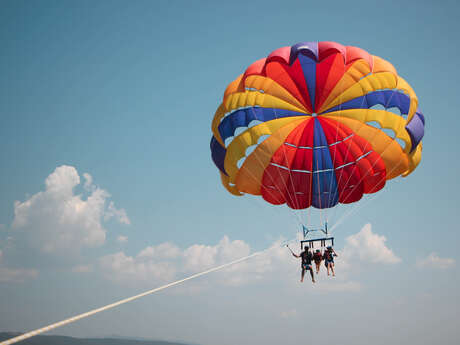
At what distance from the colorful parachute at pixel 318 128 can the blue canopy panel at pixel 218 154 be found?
1.4 inches

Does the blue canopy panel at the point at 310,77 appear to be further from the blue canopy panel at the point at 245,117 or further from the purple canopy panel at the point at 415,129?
the purple canopy panel at the point at 415,129

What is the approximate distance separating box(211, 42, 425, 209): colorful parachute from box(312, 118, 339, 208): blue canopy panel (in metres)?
0.04

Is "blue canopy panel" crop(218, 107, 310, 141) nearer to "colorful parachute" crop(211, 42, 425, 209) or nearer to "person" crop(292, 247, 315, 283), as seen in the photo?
"colorful parachute" crop(211, 42, 425, 209)

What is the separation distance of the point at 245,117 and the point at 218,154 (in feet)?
5.61

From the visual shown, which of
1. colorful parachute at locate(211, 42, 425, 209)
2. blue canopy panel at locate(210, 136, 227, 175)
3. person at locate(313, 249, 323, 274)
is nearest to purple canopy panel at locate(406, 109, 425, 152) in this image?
colorful parachute at locate(211, 42, 425, 209)

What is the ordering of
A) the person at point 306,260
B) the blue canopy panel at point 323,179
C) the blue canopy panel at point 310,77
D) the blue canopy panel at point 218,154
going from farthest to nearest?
the blue canopy panel at point 323,179 → the blue canopy panel at point 218,154 → the blue canopy panel at point 310,77 → the person at point 306,260

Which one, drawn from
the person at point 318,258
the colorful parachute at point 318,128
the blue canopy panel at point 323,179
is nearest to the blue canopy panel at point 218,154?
the colorful parachute at point 318,128

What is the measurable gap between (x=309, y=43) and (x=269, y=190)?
5270 mm

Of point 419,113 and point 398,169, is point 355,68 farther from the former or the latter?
point 398,169

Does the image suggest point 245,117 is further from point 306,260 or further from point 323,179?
point 306,260

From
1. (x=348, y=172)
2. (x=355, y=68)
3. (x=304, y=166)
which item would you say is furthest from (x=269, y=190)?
(x=355, y=68)

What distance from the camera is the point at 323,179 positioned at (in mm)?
14938

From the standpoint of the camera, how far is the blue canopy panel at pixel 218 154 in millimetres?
14406

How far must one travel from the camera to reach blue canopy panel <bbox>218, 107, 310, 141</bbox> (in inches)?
539
